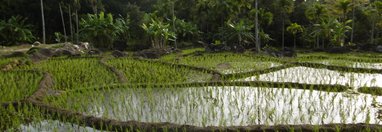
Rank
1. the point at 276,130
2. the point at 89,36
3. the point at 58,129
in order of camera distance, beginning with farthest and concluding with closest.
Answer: the point at 89,36 → the point at 58,129 → the point at 276,130

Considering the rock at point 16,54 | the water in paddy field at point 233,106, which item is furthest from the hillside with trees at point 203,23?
the water in paddy field at point 233,106

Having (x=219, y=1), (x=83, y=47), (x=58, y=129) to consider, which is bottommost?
(x=58, y=129)

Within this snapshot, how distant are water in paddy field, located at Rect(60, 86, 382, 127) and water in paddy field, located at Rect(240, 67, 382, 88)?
162 centimetres

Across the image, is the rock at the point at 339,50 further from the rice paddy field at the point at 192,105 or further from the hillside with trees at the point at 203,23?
the rice paddy field at the point at 192,105

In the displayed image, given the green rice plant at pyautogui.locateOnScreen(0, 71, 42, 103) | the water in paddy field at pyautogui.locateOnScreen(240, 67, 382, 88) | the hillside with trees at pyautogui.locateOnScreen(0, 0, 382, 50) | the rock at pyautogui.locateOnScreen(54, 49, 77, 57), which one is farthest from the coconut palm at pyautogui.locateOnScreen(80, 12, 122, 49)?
the water in paddy field at pyautogui.locateOnScreen(240, 67, 382, 88)

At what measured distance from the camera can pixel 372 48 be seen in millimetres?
20594

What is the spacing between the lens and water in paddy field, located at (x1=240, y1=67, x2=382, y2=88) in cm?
833

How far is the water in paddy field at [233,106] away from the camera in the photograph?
205 inches

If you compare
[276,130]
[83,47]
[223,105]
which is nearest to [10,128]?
[223,105]

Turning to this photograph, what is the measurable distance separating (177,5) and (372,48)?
57.2 feet

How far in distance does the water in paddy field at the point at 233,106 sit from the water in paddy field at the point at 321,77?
1624mm

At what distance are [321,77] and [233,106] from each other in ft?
13.5

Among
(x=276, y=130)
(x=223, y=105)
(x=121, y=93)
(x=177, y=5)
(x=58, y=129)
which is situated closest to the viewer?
(x=276, y=130)

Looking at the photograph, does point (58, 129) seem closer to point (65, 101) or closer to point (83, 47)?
point (65, 101)
